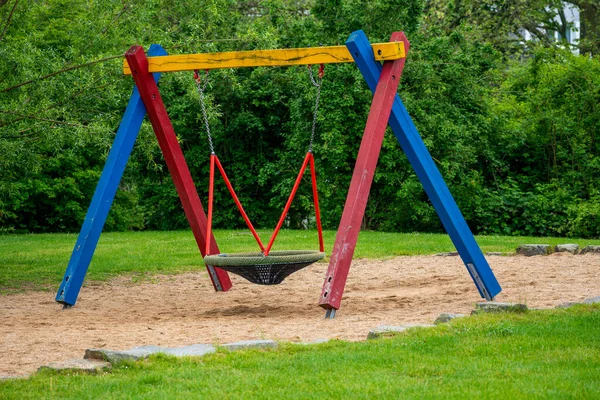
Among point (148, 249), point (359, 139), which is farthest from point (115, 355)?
point (359, 139)

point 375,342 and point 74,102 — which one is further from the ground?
point 74,102

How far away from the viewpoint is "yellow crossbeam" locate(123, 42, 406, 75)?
26.8 ft

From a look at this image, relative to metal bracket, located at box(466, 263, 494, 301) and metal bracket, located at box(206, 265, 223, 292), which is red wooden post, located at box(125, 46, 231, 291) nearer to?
metal bracket, located at box(206, 265, 223, 292)

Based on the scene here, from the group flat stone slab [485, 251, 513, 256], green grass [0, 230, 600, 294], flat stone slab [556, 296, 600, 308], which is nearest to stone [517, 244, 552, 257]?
flat stone slab [485, 251, 513, 256]

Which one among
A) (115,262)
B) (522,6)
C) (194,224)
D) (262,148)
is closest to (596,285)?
(194,224)

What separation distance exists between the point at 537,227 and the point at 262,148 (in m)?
6.10

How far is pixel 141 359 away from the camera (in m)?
5.51

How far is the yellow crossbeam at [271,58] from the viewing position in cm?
816

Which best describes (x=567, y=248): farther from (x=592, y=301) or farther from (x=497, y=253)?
(x=592, y=301)

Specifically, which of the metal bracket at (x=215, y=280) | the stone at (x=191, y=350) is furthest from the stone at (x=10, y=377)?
the metal bracket at (x=215, y=280)

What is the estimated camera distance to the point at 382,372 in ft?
16.8

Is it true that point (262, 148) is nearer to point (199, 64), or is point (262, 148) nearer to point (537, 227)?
point (537, 227)

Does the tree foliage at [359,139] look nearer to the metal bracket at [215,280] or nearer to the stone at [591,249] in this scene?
the stone at [591,249]

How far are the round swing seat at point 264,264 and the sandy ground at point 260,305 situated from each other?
35 cm
